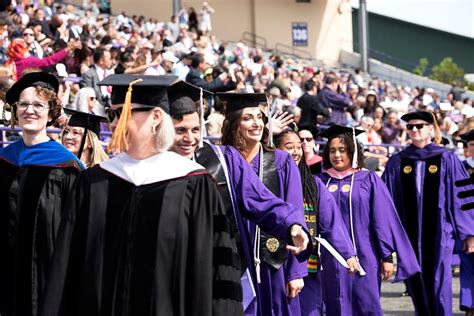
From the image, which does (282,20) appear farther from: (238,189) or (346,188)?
(238,189)

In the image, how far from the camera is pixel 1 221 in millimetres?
6336

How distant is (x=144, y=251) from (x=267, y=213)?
1.39 m

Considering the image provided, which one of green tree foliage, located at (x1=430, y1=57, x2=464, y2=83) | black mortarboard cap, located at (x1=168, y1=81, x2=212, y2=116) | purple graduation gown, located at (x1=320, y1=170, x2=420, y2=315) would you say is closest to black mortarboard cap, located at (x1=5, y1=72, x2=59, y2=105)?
black mortarboard cap, located at (x1=168, y1=81, x2=212, y2=116)

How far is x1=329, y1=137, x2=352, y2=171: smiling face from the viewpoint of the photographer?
9273mm

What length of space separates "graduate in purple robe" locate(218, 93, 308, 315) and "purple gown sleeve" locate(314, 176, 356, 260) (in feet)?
2.57

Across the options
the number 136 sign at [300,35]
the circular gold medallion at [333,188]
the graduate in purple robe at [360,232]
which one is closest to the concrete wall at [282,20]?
the number 136 sign at [300,35]

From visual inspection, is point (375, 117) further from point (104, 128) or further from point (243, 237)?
point (243, 237)

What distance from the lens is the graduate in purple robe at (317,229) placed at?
26.3 ft

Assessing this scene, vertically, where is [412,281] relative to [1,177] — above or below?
below

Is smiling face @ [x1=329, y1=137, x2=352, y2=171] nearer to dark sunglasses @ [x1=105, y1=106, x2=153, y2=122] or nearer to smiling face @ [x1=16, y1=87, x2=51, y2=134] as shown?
smiling face @ [x1=16, y1=87, x2=51, y2=134]

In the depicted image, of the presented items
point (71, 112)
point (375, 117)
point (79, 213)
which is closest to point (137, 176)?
point (79, 213)

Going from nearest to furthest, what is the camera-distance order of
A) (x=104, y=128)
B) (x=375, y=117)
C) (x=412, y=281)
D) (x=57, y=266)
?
(x=57, y=266), (x=412, y=281), (x=104, y=128), (x=375, y=117)

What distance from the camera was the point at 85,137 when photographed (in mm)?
7785

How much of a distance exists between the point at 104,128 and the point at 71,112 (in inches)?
170
